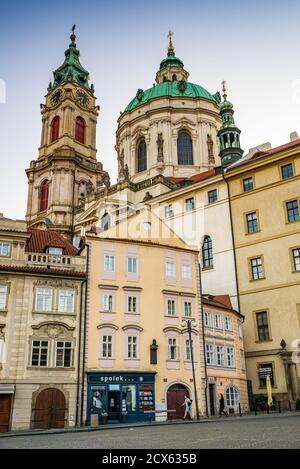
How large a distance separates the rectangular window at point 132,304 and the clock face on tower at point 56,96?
53170mm

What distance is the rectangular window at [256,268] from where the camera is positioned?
43.2 meters

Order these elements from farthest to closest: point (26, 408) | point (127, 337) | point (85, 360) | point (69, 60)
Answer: point (69, 60) < point (127, 337) < point (85, 360) < point (26, 408)

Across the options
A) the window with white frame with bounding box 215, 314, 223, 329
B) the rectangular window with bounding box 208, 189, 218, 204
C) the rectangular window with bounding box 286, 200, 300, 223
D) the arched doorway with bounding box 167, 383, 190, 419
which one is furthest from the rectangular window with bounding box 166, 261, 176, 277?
the rectangular window with bounding box 208, 189, 218, 204

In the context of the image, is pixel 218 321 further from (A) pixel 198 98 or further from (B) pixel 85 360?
(A) pixel 198 98

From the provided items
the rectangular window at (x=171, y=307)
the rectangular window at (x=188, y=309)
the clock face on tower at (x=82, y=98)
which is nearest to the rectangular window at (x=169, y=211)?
the rectangular window at (x=188, y=309)

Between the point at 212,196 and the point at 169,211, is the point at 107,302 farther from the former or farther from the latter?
the point at 169,211

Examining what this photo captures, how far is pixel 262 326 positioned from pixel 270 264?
5.46 m

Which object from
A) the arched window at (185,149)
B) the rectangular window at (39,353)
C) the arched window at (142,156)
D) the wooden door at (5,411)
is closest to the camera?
the wooden door at (5,411)

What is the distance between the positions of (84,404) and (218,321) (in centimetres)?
1297

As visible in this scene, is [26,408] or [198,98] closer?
[26,408]

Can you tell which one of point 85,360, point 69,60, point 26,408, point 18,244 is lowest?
point 26,408

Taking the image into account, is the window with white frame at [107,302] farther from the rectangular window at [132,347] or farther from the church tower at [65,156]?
the church tower at [65,156]

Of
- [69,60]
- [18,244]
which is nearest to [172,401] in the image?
[18,244]

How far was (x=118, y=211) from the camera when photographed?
59.0 m
